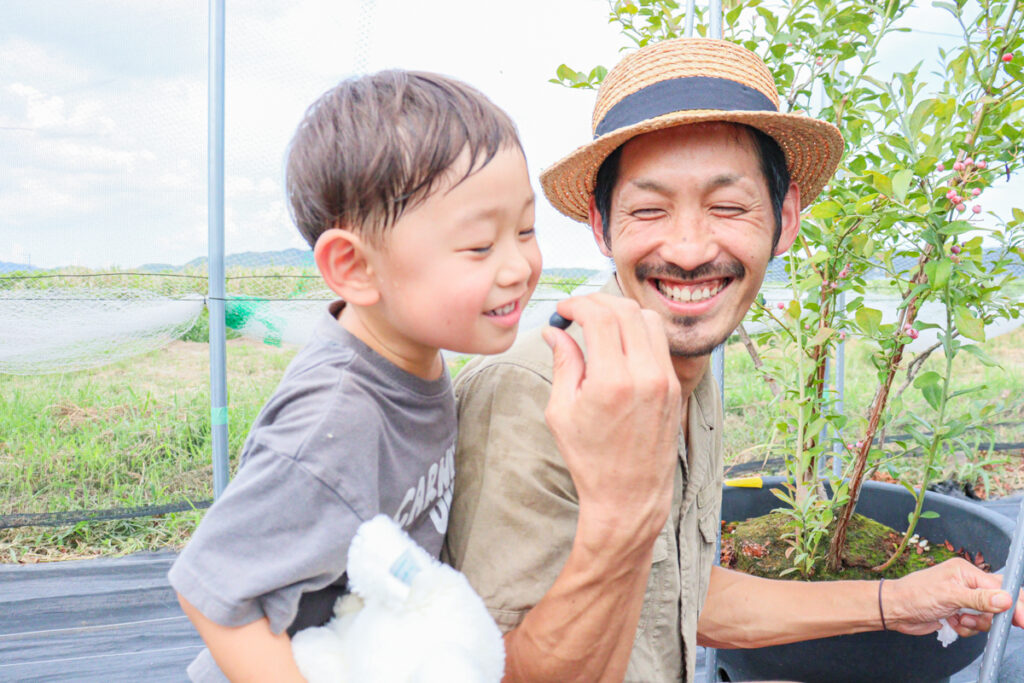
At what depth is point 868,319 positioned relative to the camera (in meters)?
1.55

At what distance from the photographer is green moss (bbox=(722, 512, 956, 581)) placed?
1.87m

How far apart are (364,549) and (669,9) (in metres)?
1.72

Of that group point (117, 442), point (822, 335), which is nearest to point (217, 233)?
point (822, 335)

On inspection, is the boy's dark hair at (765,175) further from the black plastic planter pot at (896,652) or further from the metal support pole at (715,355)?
the black plastic planter pot at (896,652)

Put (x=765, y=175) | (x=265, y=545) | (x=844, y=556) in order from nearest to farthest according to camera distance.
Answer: (x=265, y=545)
(x=765, y=175)
(x=844, y=556)

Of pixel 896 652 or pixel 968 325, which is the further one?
pixel 896 652

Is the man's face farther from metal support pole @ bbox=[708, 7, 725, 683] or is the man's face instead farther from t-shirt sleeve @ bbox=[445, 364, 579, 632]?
t-shirt sleeve @ bbox=[445, 364, 579, 632]

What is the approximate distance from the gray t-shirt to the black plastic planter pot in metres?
1.11

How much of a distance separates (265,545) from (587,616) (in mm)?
379

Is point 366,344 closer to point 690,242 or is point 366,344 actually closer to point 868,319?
point 690,242

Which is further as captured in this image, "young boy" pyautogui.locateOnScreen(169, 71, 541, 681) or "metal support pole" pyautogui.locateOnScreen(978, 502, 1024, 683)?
"metal support pole" pyautogui.locateOnScreen(978, 502, 1024, 683)

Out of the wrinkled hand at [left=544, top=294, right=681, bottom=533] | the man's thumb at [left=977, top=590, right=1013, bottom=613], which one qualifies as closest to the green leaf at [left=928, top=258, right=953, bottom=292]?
the man's thumb at [left=977, top=590, right=1013, bottom=613]

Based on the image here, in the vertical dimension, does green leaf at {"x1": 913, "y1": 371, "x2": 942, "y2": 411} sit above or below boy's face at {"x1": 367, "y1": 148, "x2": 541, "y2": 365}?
below

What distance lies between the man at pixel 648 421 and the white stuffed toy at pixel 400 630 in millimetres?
125
